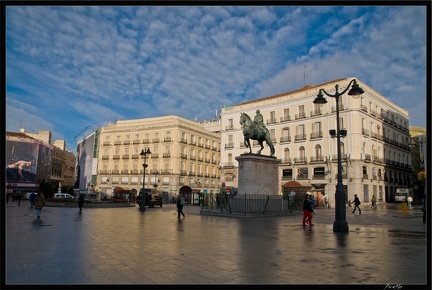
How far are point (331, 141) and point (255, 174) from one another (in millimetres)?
28340

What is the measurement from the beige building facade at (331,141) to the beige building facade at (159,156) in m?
9.92

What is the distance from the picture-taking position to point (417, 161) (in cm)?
6825

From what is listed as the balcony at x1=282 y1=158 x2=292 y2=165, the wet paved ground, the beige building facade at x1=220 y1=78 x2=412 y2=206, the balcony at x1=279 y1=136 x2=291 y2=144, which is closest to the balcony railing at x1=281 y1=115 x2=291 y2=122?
the beige building facade at x1=220 y1=78 x2=412 y2=206

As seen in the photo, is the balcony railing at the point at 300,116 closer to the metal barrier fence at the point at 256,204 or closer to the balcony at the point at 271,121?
the balcony at the point at 271,121

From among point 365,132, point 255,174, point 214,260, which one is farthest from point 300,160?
point 214,260

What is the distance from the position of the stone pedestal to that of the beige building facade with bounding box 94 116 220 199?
39.1 m

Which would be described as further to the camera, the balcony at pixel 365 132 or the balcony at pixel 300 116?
the balcony at pixel 300 116

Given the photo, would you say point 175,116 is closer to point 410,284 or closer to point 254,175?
point 254,175

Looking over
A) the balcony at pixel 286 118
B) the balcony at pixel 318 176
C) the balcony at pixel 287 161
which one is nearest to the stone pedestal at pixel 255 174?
the balcony at pixel 318 176

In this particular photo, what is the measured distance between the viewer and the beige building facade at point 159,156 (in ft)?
211

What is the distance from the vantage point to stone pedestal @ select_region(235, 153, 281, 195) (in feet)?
72.6

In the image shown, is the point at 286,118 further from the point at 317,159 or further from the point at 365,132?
the point at 365,132

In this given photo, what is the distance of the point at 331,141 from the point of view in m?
47.5

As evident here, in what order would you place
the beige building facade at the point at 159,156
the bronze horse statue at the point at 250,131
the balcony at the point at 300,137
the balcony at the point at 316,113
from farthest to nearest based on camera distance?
the beige building facade at the point at 159,156, the balcony at the point at 300,137, the balcony at the point at 316,113, the bronze horse statue at the point at 250,131
